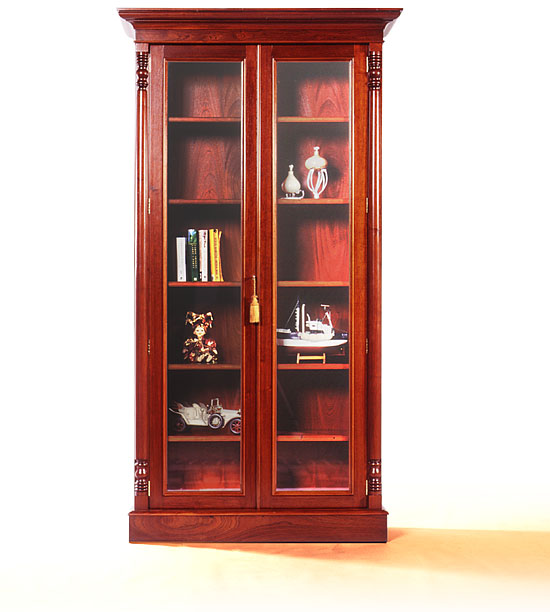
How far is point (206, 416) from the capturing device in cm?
346

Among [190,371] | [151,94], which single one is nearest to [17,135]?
[151,94]

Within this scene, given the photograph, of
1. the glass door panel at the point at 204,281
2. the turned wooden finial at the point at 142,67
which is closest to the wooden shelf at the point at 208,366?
the glass door panel at the point at 204,281

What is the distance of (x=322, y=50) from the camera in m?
3.40

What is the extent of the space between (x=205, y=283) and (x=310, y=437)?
0.87 meters

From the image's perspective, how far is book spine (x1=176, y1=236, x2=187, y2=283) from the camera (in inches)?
135

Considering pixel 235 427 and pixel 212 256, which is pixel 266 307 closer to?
pixel 212 256

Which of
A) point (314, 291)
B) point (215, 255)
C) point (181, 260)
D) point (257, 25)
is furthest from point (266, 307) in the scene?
point (257, 25)

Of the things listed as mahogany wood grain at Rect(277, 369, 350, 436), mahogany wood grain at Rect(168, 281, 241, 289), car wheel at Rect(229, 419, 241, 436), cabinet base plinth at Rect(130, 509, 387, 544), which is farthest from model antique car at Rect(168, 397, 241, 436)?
mahogany wood grain at Rect(168, 281, 241, 289)

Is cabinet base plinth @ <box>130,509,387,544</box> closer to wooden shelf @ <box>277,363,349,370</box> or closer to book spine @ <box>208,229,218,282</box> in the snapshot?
wooden shelf @ <box>277,363,349,370</box>
